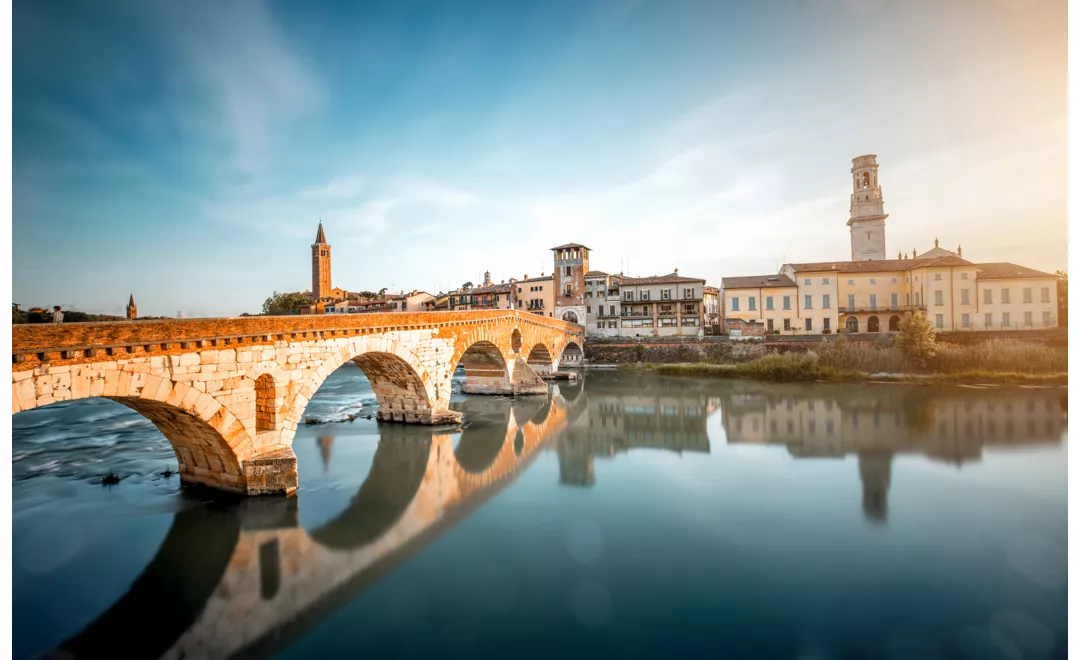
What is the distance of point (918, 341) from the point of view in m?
21.7

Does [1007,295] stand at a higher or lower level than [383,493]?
higher

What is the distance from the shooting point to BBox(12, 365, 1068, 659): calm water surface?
527 cm

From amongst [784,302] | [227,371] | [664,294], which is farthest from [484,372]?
[784,302]

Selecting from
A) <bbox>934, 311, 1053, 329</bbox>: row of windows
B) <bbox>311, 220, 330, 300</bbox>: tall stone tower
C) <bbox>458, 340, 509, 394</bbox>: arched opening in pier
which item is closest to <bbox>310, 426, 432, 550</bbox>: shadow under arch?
<bbox>458, 340, 509, 394</bbox>: arched opening in pier

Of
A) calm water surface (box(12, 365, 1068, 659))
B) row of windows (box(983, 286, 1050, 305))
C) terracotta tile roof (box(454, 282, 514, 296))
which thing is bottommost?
calm water surface (box(12, 365, 1068, 659))

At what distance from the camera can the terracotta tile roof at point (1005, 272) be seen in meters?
24.4

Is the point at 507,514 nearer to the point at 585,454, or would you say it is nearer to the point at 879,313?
the point at 585,454

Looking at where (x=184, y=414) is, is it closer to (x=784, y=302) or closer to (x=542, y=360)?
(x=542, y=360)

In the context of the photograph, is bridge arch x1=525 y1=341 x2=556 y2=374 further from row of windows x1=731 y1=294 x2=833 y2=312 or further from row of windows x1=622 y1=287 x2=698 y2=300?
row of windows x1=731 y1=294 x2=833 y2=312

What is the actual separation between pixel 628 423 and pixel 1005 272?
77.1ft

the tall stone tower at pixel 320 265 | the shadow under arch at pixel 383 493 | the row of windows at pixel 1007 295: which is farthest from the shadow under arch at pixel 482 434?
the tall stone tower at pixel 320 265

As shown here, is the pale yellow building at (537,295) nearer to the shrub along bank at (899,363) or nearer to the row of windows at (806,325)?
the shrub along bank at (899,363)

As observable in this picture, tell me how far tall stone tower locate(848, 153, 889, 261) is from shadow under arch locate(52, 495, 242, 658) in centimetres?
4145

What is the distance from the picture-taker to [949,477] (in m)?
10.1
